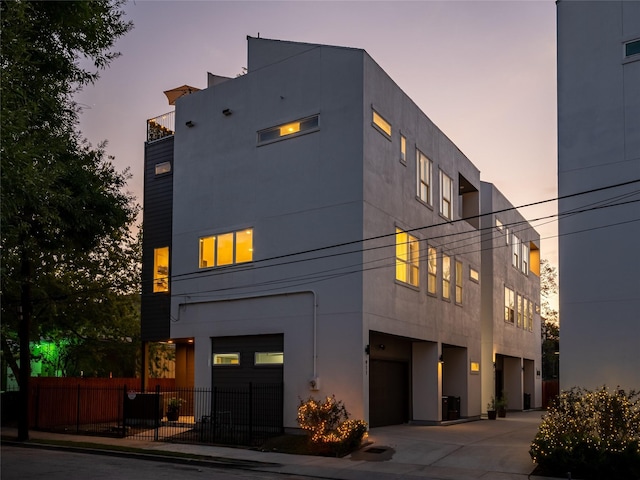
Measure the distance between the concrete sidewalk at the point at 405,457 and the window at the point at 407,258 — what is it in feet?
16.5

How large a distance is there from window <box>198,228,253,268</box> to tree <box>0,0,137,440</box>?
5.70 m

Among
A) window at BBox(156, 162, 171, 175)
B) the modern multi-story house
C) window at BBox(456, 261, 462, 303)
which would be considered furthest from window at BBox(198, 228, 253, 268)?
window at BBox(456, 261, 462, 303)

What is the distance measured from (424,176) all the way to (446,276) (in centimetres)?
424

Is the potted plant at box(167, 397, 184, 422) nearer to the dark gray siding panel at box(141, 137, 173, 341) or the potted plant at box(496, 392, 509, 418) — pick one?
the dark gray siding panel at box(141, 137, 173, 341)

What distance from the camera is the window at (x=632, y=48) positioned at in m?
17.2

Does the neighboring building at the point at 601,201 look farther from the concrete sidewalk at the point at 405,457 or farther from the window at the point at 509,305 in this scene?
the window at the point at 509,305

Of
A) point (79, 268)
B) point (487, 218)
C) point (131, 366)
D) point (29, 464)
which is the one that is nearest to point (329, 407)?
point (29, 464)

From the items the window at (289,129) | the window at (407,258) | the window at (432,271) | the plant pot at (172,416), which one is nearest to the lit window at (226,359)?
the plant pot at (172,416)

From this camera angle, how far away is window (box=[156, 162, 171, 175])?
26375 millimetres

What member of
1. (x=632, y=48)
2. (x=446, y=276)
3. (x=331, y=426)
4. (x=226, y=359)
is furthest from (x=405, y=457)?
(x=632, y=48)

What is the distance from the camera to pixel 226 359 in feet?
77.5

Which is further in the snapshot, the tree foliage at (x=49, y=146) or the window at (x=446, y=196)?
the window at (x=446, y=196)

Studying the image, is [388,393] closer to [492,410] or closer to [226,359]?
[226,359]

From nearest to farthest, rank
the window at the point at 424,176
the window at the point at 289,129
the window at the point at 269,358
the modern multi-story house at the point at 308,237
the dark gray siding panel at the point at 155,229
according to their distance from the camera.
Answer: the modern multi-story house at the point at 308,237 → the window at the point at 269,358 → the window at the point at 289,129 → the dark gray siding panel at the point at 155,229 → the window at the point at 424,176
